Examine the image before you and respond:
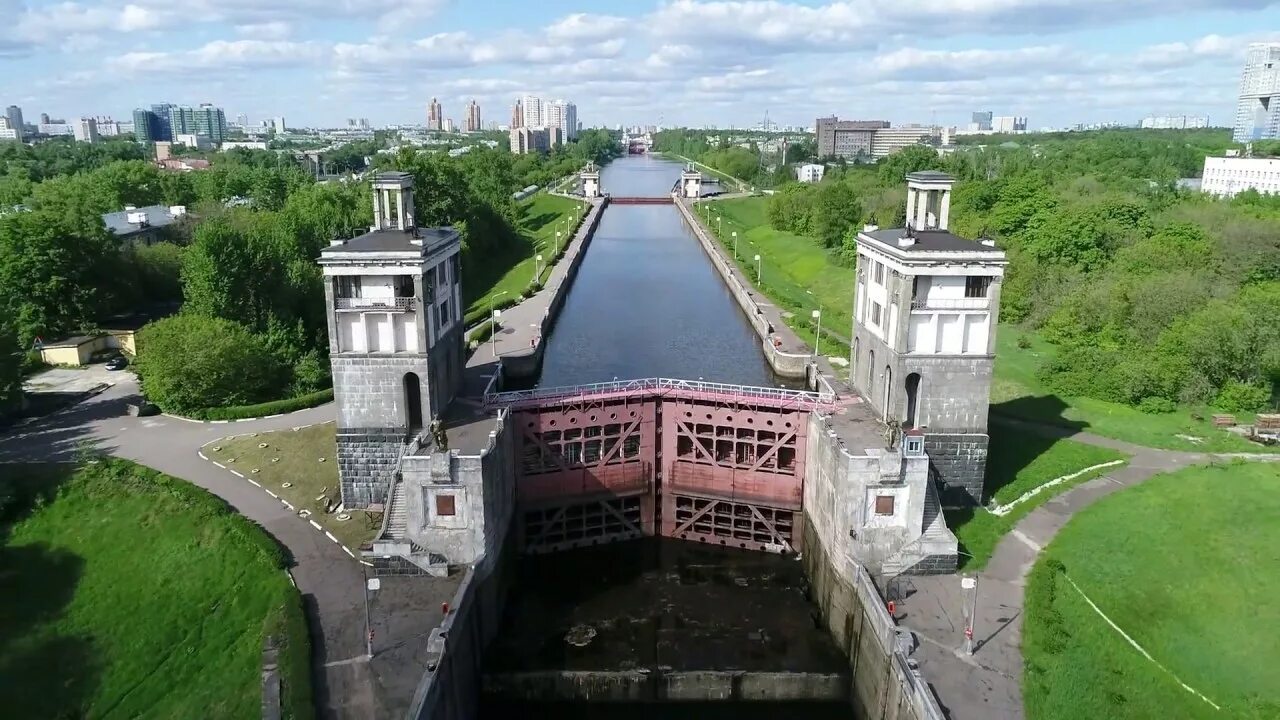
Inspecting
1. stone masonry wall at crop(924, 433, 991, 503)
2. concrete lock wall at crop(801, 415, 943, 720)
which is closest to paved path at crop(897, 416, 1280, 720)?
concrete lock wall at crop(801, 415, 943, 720)

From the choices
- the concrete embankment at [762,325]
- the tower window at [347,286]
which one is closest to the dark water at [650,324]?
the concrete embankment at [762,325]

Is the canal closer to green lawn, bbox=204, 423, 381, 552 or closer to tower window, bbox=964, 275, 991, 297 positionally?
green lawn, bbox=204, 423, 381, 552

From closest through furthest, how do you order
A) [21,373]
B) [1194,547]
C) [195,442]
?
[1194,547], [195,442], [21,373]

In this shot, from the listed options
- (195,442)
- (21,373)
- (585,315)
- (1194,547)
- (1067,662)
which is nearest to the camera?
(1067,662)

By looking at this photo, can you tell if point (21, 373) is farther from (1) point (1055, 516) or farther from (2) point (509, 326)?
(1) point (1055, 516)

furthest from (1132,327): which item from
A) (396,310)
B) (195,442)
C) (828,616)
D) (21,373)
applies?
(21,373)

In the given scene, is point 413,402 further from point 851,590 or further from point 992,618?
point 992,618

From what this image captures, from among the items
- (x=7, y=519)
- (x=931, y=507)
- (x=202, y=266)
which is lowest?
(x=7, y=519)

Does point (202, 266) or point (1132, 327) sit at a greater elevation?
point (202, 266)
